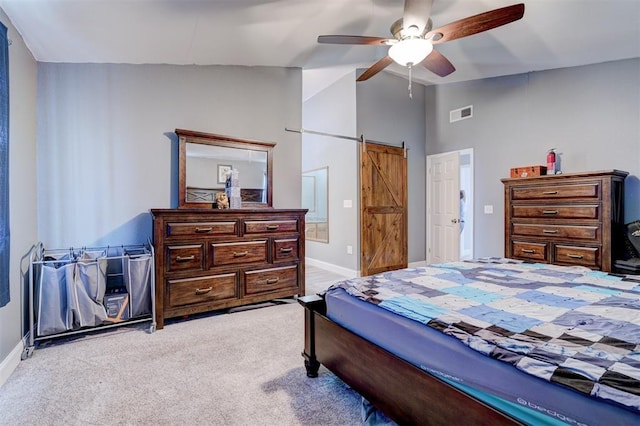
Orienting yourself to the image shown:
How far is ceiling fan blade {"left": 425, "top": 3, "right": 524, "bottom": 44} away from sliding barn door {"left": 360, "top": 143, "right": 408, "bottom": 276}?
2610mm

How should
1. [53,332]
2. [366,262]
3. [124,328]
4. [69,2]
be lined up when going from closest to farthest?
[69,2] → [53,332] → [124,328] → [366,262]

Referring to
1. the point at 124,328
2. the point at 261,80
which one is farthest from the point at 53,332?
the point at 261,80

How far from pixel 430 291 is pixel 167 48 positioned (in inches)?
127

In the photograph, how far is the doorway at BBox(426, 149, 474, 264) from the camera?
5340mm

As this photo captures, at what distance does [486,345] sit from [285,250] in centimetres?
274

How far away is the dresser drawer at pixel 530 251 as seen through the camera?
3.64 meters

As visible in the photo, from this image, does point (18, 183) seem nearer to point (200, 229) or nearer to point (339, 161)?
point (200, 229)

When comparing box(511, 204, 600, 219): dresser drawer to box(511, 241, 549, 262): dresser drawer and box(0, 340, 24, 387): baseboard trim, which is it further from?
box(0, 340, 24, 387): baseboard trim

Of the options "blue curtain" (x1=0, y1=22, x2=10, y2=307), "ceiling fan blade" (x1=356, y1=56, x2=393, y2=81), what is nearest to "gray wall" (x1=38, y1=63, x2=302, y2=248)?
"blue curtain" (x1=0, y1=22, x2=10, y2=307)

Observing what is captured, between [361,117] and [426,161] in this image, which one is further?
[426,161]

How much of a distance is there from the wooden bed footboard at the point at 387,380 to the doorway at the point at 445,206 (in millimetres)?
4052

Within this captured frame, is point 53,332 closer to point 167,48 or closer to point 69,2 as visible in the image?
point 69,2

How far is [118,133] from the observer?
125 inches

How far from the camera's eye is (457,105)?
528cm
